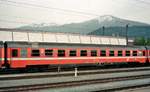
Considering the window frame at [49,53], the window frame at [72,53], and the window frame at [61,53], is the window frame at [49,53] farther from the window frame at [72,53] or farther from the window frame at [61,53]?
the window frame at [72,53]

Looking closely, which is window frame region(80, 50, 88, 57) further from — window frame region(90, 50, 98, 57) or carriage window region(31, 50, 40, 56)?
carriage window region(31, 50, 40, 56)

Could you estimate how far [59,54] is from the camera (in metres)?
31.5

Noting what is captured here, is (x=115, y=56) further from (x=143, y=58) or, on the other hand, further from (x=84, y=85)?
(x=84, y=85)

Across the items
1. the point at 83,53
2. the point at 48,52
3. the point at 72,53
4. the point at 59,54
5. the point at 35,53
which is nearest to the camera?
the point at 35,53

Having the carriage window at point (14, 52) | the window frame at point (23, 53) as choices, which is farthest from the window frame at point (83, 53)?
the carriage window at point (14, 52)

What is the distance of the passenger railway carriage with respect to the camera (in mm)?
28359

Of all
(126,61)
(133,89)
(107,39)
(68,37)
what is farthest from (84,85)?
(107,39)

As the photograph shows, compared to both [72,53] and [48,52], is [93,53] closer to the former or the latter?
[72,53]

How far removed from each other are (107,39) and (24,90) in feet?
160

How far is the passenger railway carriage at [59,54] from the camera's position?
93.0 feet

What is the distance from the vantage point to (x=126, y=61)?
128 feet

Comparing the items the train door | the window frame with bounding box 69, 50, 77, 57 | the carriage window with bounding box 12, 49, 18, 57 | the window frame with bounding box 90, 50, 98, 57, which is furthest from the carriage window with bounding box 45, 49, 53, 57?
the window frame with bounding box 90, 50, 98, 57

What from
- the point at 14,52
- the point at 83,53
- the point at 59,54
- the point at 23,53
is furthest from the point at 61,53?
the point at 14,52

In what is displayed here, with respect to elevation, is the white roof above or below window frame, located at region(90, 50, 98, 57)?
above
